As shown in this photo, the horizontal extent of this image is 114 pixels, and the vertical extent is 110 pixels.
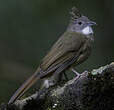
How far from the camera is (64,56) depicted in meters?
6.44

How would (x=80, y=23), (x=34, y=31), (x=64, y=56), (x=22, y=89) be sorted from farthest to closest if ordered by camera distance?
1. (x=34, y=31)
2. (x=80, y=23)
3. (x=64, y=56)
4. (x=22, y=89)

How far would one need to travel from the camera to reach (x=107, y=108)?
186 inches

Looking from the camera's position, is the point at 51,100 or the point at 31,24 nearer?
the point at 51,100

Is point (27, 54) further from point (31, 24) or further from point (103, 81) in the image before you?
point (103, 81)

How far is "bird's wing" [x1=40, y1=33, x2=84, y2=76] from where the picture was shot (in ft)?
20.4

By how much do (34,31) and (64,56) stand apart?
12.2ft

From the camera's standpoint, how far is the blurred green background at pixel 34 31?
9391mm

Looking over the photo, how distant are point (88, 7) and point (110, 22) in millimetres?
714

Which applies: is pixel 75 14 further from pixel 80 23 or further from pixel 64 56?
pixel 64 56

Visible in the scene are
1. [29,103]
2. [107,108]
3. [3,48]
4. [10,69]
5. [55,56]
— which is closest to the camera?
[107,108]

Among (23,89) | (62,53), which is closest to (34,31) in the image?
(62,53)

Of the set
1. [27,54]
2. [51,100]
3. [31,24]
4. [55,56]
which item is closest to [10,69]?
[27,54]

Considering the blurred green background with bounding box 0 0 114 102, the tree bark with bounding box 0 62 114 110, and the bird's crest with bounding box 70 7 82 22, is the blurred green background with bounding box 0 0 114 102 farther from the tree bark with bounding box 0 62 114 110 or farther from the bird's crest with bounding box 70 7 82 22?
the tree bark with bounding box 0 62 114 110

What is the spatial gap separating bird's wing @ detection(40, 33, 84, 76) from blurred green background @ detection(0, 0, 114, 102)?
2.50 m
